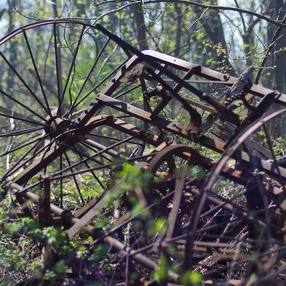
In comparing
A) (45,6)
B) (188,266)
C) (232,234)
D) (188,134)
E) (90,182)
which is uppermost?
(45,6)

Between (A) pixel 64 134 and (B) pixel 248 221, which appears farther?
(A) pixel 64 134

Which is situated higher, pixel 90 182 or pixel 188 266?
pixel 188 266

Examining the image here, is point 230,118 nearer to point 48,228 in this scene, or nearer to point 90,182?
point 48,228

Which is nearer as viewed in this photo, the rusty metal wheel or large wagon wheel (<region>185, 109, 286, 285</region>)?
large wagon wheel (<region>185, 109, 286, 285</region>)

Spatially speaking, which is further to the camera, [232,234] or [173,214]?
[232,234]

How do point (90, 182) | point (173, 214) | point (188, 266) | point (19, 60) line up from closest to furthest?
1. point (188, 266)
2. point (173, 214)
3. point (90, 182)
4. point (19, 60)

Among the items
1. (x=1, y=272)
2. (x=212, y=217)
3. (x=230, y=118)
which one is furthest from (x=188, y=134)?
(x=1, y=272)

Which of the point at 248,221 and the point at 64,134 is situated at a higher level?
the point at 64,134

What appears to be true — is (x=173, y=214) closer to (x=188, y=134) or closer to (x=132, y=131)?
(x=188, y=134)

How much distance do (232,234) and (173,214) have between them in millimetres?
963

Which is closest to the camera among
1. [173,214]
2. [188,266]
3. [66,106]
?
[188,266]

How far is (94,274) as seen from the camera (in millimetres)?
3533

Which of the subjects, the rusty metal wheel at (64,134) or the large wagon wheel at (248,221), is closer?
the large wagon wheel at (248,221)

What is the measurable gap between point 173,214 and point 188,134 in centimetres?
81
